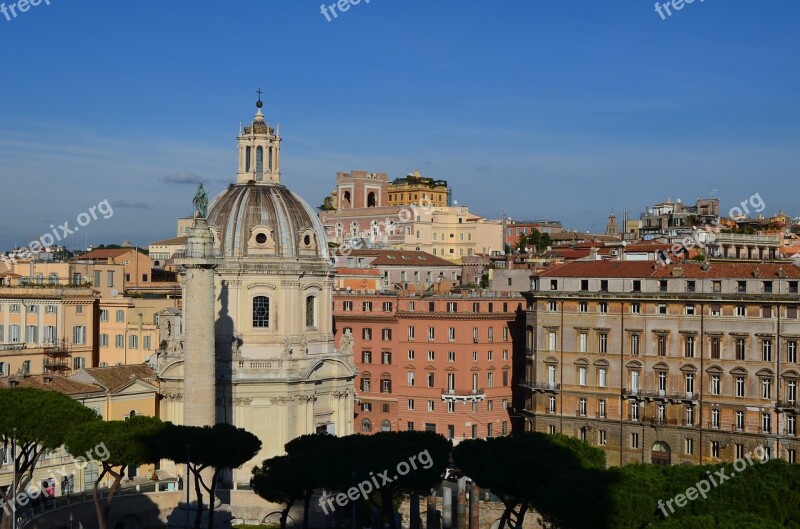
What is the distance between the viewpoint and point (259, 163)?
75750 millimetres

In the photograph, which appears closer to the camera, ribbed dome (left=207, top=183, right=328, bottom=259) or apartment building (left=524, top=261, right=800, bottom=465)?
apartment building (left=524, top=261, right=800, bottom=465)

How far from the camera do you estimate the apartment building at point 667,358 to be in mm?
68938

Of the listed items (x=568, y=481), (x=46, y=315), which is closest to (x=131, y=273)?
(x=46, y=315)

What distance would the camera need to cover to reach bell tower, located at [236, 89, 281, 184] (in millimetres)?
75375

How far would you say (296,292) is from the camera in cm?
A: 7200

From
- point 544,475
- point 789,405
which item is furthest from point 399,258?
point 544,475

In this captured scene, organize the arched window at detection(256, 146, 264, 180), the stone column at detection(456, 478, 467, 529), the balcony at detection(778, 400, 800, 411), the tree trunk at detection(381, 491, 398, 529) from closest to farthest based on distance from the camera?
the tree trunk at detection(381, 491, 398, 529)
the stone column at detection(456, 478, 467, 529)
the balcony at detection(778, 400, 800, 411)
the arched window at detection(256, 146, 264, 180)

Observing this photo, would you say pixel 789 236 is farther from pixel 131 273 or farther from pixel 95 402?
pixel 95 402

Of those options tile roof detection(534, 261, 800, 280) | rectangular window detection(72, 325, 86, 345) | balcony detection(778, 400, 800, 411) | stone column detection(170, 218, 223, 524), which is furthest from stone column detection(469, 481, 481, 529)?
rectangular window detection(72, 325, 86, 345)

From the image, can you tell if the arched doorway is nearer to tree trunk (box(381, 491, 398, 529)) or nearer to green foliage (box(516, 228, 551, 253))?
tree trunk (box(381, 491, 398, 529))

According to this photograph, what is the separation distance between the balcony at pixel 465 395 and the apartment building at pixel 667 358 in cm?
558

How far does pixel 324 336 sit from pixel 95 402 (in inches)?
527

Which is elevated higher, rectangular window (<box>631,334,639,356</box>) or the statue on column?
the statue on column

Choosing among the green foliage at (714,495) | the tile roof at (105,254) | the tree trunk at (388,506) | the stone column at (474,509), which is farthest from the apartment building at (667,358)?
the tile roof at (105,254)
